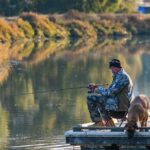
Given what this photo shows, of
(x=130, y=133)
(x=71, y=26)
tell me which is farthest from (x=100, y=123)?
(x=71, y=26)

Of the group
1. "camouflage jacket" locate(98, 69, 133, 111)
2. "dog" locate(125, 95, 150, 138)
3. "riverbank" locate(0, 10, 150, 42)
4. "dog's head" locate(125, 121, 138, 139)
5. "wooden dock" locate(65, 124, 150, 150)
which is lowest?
"wooden dock" locate(65, 124, 150, 150)

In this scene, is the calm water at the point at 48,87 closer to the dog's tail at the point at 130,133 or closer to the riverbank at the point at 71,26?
the dog's tail at the point at 130,133

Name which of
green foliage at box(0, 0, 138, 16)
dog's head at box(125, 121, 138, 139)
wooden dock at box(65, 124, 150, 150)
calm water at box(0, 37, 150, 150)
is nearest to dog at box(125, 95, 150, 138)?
dog's head at box(125, 121, 138, 139)

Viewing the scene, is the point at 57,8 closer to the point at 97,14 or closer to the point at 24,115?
the point at 97,14

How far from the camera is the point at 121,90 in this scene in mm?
13383

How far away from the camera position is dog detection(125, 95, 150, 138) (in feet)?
41.0

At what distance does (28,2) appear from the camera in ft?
280

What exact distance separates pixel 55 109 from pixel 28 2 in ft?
211

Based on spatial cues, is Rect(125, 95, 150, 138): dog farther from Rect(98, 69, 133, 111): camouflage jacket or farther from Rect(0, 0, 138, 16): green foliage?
Rect(0, 0, 138, 16): green foliage

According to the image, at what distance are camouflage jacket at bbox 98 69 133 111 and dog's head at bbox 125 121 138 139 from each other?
2.91 feet

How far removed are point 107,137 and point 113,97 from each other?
0.76m

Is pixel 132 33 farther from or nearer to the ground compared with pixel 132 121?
farther from the ground

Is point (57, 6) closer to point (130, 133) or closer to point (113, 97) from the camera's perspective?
point (113, 97)

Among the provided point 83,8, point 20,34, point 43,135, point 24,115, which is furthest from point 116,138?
point 83,8
